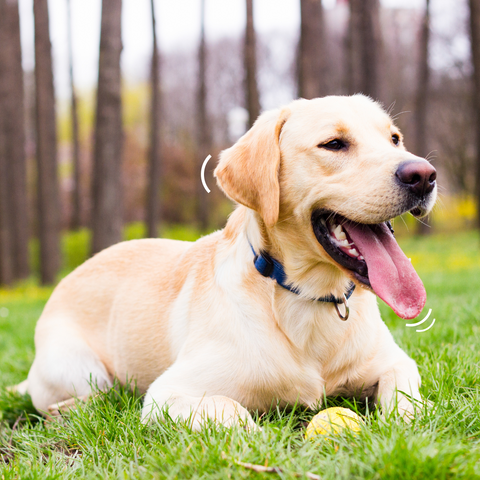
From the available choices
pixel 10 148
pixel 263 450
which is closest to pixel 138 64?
pixel 10 148

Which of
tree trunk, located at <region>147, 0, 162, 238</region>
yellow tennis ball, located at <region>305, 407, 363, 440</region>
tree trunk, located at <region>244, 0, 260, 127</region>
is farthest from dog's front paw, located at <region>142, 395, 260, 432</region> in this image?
tree trunk, located at <region>147, 0, 162, 238</region>

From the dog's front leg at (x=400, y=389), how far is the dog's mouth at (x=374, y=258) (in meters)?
0.39

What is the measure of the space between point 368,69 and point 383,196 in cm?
1009

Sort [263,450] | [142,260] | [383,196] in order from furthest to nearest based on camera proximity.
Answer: [142,260]
[383,196]
[263,450]

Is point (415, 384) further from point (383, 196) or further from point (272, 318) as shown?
point (383, 196)

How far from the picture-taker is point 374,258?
2.41 meters

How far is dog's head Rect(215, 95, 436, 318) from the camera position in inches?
90.6

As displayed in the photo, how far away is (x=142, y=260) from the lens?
12.1ft

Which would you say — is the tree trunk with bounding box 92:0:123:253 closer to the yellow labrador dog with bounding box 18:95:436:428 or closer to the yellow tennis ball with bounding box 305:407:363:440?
the yellow labrador dog with bounding box 18:95:436:428

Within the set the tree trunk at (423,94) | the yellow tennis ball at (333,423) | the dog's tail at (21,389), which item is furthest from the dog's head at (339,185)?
the tree trunk at (423,94)

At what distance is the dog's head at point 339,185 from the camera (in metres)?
2.30

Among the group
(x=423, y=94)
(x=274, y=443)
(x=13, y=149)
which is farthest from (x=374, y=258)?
(x=423, y=94)

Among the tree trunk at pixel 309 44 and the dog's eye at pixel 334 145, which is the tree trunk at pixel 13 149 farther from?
the dog's eye at pixel 334 145

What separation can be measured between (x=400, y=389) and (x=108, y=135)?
7688 millimetres
